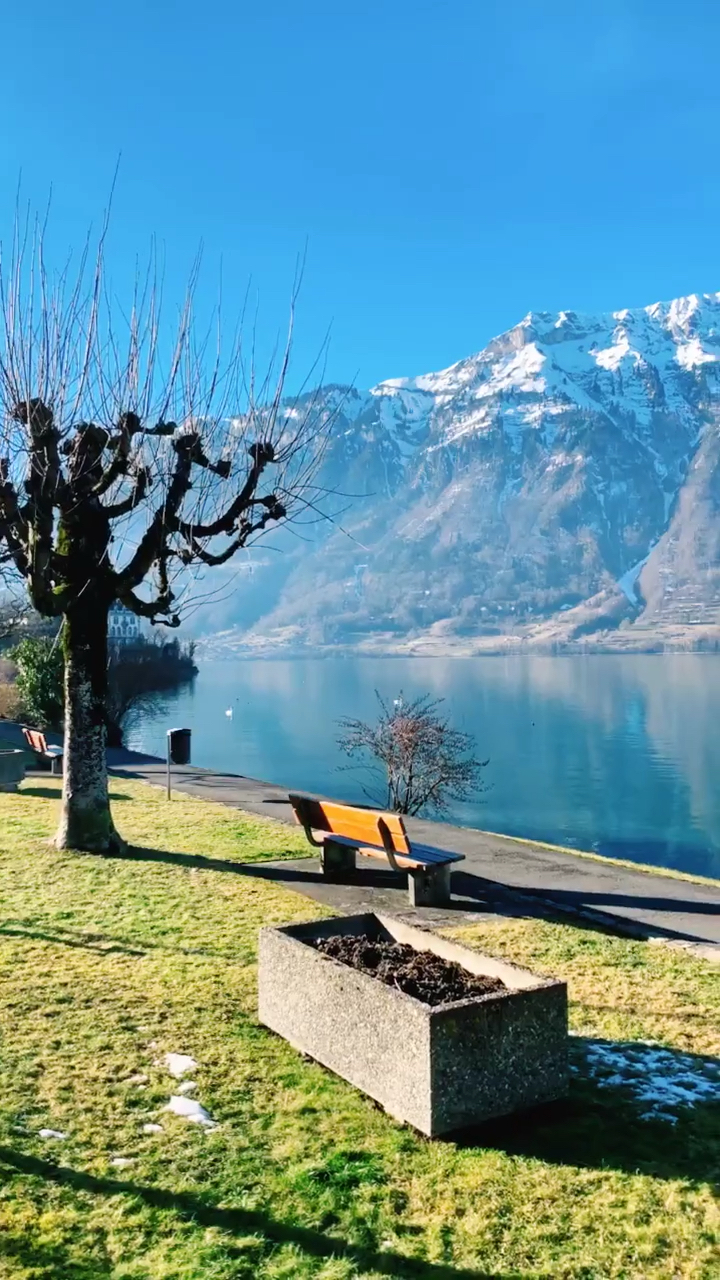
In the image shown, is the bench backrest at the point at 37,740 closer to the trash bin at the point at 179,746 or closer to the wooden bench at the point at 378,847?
the trash bin at the point at 179,746

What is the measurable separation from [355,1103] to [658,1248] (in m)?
1.51

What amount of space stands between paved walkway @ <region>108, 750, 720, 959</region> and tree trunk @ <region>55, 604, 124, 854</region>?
1706 millimetres

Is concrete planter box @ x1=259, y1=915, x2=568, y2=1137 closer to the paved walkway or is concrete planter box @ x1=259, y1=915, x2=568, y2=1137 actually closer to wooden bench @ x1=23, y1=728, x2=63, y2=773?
the paved walkway

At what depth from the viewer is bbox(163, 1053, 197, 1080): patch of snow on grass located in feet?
15.7

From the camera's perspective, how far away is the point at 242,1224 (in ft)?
11.4

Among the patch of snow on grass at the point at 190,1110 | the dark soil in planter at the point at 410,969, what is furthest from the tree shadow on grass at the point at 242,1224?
the dark soil in planter at the point at 410,969

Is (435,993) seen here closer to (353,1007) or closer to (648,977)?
(353,1007)

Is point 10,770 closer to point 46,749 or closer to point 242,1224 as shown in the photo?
point 46,749

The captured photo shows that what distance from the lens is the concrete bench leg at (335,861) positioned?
977 centimetres

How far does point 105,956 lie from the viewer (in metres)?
6.64

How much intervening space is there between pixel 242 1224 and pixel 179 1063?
1.48 m

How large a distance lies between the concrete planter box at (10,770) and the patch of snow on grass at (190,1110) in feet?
38.8

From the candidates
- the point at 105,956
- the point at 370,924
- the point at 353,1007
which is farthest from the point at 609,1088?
the point at 105,956

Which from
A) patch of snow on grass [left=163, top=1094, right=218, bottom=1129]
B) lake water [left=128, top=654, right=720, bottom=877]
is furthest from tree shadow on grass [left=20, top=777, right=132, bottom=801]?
lake water [left=128, top=654, right=720, bottom=877]
